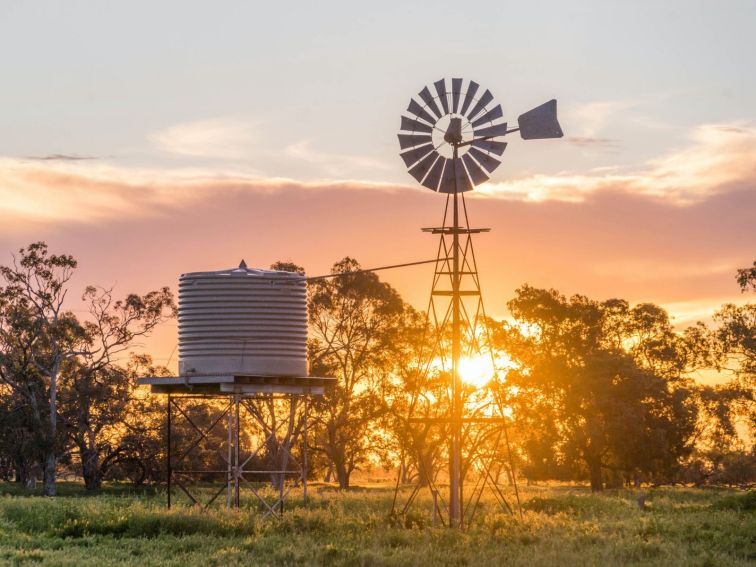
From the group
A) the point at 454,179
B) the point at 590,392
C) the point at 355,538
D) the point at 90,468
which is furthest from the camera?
the point at 90,468

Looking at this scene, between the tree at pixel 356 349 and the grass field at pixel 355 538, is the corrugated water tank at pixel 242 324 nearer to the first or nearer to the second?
the grass field at pixel 355 538

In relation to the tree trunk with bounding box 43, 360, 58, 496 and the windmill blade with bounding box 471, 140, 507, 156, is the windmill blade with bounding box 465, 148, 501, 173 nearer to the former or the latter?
the windmill blade with bounding box 471, 140, 507, 156

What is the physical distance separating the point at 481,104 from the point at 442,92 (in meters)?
1.28

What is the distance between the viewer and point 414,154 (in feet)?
117

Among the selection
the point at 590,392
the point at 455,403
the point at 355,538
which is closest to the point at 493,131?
the point at 455,403

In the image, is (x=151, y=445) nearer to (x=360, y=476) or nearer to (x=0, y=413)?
(x=0, y=413)

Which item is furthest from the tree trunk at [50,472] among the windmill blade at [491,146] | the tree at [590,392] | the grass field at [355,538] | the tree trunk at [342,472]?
the windmill blade at [491,146]

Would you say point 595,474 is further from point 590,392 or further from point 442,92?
point 442,92

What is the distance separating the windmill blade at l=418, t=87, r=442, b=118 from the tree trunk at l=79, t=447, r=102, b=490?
34.3m

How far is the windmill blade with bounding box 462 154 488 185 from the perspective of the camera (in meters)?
35.2

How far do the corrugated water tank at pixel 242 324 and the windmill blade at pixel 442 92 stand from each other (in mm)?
7255

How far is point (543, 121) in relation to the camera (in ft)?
112

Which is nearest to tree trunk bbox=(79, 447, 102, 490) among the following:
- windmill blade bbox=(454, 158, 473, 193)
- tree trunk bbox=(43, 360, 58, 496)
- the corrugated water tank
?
tree trunk bbox=(43, 360, 58, 496)

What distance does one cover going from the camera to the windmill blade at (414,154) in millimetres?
35531
